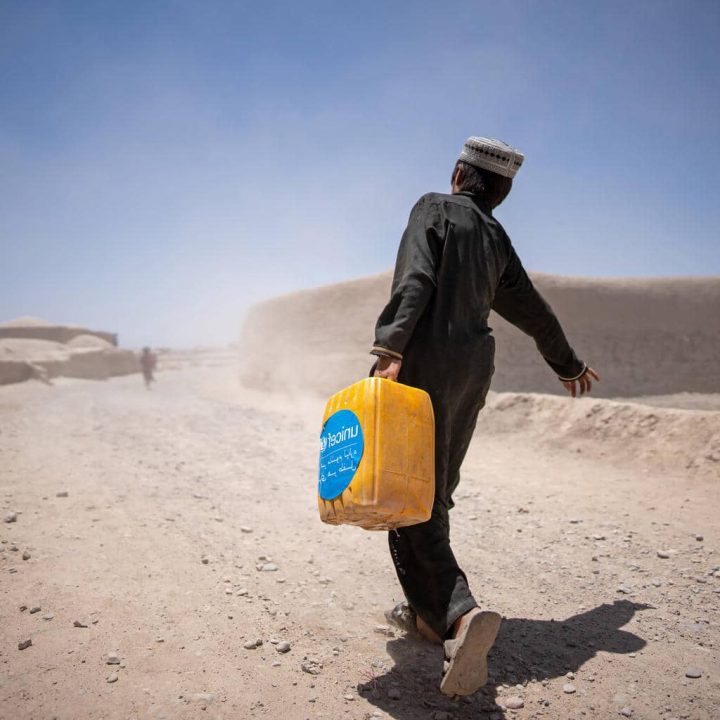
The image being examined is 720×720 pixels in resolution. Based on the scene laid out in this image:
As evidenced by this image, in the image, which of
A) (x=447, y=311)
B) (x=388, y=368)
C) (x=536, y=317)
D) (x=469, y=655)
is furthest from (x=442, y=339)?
(x=469, y=655)

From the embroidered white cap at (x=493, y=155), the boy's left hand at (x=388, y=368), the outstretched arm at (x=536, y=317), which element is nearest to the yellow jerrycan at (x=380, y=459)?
the boy's left hand at (x=388, y=368)

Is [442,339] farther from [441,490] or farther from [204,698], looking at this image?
[204,698]

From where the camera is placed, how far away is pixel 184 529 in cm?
301

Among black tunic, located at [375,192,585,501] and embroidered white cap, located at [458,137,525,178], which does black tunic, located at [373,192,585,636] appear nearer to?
black tunic, located at [375,192,585,501]

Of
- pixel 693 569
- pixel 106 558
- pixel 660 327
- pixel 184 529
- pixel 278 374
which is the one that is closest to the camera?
pixel 106 558

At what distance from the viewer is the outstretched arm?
2.25 m

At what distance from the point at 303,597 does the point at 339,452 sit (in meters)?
1.01

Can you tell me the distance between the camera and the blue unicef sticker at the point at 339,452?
5.23ft

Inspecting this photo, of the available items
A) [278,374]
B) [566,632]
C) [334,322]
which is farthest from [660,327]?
[566,632]

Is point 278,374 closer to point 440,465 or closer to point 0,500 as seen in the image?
point 0,500

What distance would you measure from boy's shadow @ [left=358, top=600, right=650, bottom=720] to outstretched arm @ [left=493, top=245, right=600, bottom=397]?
3.24 ft

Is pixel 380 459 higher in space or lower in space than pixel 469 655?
higher

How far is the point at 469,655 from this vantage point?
152 cm

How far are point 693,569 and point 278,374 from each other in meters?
13.3
